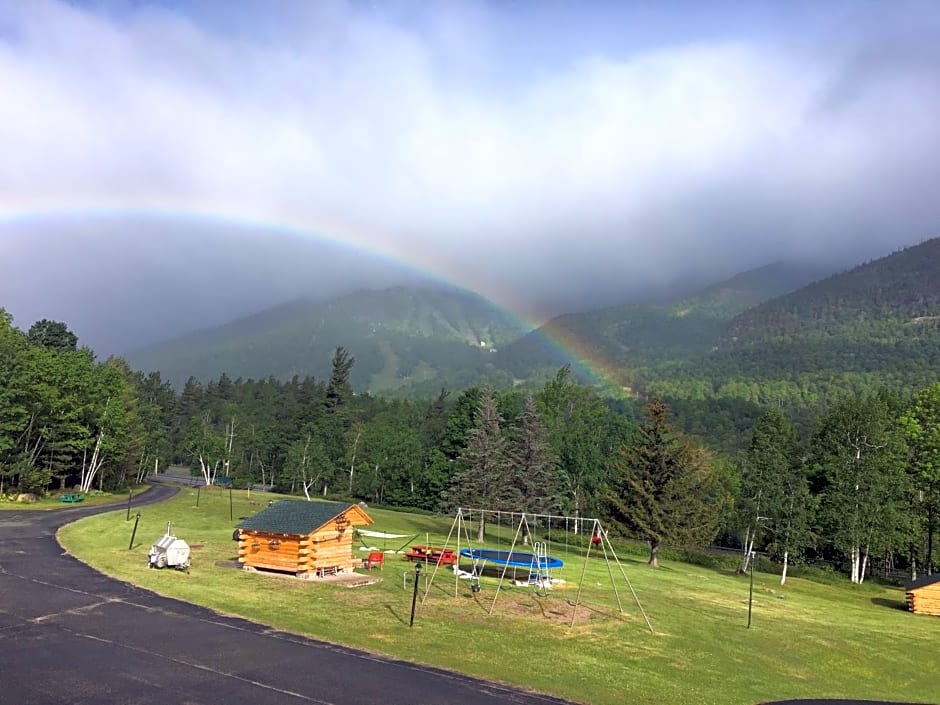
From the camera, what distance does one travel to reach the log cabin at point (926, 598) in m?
40.0

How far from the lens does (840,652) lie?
86.2 feet

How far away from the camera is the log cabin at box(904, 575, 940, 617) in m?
40.0

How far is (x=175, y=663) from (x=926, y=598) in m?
42.2

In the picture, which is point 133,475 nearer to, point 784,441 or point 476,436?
point 476,436

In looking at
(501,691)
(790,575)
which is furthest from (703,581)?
(501,691)

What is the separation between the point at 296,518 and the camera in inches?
1264

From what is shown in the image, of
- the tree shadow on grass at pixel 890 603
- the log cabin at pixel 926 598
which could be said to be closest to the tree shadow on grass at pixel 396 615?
the log cabin at pixel 926 598

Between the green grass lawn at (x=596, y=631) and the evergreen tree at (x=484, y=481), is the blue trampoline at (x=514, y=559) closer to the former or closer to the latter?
the green grass lawn at (x=596, y=631)

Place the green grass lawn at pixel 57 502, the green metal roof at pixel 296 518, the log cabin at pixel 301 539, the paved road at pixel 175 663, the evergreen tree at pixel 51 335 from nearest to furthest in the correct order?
the paved road at pixel 175 663 < the log cabin at pixel 301 539 < the green metal roof at pixel 296 518 < the green grass lawn at pixel 57 502 < the evergreen tree at pixel 51 335

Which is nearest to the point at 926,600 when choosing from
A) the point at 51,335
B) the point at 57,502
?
the point at 57,502

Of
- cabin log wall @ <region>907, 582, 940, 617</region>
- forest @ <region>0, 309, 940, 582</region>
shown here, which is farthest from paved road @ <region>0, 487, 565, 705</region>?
forest @ <region>0, 309, 940, 582</region>

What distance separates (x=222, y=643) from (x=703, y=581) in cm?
3666

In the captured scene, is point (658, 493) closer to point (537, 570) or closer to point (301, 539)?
point (537, 570)

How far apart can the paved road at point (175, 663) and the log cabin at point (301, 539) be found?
7.73 metres
